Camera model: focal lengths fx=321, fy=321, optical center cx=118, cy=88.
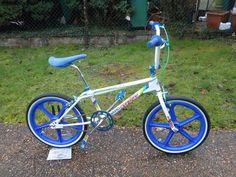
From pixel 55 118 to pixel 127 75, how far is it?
215 cm

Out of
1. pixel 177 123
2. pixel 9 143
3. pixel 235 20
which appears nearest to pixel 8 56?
pixel 9 143

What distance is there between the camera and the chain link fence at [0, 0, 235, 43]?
6551 millimetres

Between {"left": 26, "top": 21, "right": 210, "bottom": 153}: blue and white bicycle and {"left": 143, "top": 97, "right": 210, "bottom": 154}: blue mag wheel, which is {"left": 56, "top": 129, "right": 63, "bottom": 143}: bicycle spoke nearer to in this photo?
{"left": 26, "top": 21, "right": 210, "bottom": 153}: blue and white bicycle

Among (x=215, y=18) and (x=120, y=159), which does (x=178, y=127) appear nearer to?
(x=120, y=159)

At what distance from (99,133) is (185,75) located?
199 centimetres

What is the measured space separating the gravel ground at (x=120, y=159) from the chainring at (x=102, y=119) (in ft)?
1.10

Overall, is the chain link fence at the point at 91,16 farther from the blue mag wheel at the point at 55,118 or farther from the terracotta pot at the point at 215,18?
the blue mag wheel at the point at 55,118

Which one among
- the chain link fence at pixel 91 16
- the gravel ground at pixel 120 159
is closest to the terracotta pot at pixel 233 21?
the chain link fence at pixel 91 16

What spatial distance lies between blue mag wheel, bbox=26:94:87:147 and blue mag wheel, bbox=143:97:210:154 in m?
0.67

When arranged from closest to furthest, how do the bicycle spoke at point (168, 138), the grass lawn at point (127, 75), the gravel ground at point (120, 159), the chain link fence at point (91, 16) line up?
1. the gravel ground at point (120, 159)
2. the bicycle spoke at point (168, 138)
3. the grass lawn at point (127, 75)
4. the chain link fence at point (91, 16)

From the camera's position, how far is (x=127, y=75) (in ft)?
17.0

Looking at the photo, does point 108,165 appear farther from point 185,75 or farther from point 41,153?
point 185,75

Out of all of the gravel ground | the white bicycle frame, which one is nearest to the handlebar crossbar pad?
the white bicycle frame

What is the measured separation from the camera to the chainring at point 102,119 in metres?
3.11
